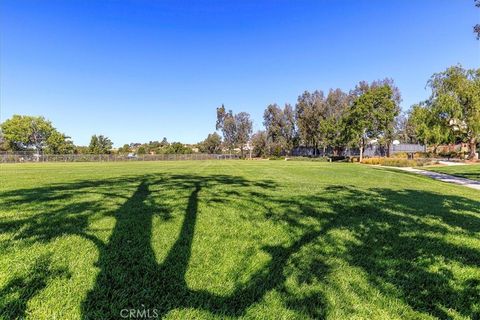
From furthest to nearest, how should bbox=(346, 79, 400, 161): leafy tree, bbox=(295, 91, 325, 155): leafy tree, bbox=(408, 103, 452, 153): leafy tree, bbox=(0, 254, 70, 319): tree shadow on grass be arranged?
bbox=(295, 91, 325, 155): leafy tree < bbox=(346, 79, 400, 161): leafy tree < bbox=(408, 103, 452, 153): leafy tree < bbox=(0, 254, 70, 319): tree shadow on grass

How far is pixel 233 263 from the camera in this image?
337cm

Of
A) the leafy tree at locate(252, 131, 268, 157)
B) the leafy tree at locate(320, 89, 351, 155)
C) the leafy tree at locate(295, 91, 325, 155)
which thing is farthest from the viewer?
the leafy tree at locate(252, 131, 268, 157)

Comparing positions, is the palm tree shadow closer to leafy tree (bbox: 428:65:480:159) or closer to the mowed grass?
the mowed grass

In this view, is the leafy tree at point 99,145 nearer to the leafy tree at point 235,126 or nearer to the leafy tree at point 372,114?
the leafy tree at point 235,126

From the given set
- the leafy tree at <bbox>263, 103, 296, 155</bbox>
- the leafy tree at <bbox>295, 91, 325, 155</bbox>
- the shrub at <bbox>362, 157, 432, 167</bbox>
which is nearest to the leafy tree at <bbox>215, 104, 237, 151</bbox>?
the leafy tree at <bbox>263, 103, 296, 155</bbox>

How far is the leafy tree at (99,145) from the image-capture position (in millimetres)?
79387

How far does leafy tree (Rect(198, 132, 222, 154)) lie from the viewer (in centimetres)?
8988

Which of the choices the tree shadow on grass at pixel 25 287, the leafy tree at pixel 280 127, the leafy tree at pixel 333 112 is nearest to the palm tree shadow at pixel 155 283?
the tree shadow on grass at pixel 25 287

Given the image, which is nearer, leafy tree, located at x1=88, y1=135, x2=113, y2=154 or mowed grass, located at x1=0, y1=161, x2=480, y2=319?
mowed grass, located at x1=0, y1=161, x2=480, y2=319

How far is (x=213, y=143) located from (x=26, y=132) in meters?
47.8

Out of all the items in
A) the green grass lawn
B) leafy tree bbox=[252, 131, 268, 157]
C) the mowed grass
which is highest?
leafy tree bbox=[252, 131, 268, 157]

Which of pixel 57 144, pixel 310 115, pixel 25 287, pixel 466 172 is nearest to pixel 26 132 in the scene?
pixel 57 144

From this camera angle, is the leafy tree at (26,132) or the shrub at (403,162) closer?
the shrub at (403,162)

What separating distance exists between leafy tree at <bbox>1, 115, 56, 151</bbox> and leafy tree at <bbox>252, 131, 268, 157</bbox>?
2076 inches
